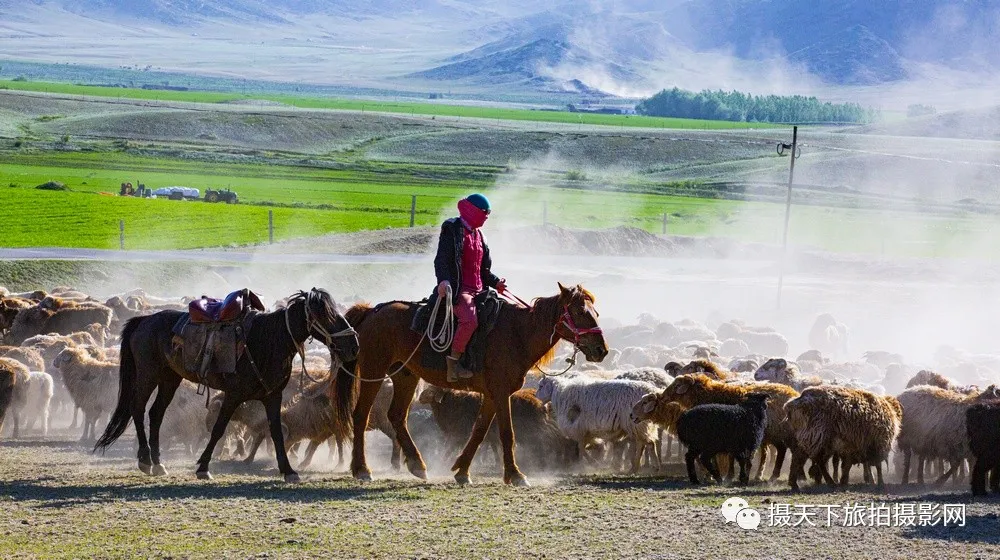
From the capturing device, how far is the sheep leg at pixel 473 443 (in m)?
14.5

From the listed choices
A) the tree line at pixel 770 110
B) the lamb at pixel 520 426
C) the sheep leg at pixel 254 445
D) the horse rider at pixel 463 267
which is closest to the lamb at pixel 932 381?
the lamb at pixel 520 426

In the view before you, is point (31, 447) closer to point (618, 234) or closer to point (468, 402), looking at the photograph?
point (468, 402)

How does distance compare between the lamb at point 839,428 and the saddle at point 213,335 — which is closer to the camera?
the lamb at point 839,428

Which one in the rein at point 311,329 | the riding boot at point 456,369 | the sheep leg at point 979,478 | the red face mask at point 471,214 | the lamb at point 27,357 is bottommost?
the lamb at point 27,357

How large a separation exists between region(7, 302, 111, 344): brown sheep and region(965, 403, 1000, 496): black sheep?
57.0ft

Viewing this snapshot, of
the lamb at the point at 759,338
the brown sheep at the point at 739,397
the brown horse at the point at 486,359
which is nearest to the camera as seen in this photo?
the brown horse at the point at 486,359

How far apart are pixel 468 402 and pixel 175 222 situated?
37.6 m

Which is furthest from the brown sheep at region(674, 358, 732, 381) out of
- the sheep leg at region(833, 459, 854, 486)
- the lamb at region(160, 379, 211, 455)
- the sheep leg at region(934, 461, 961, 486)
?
the lamb at region(160, 379, 211, 455)

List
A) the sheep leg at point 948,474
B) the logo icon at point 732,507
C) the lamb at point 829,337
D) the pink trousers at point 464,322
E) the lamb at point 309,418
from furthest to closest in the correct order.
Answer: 1. the lamb at point 829,337
2. the lamb at point 309,418
3. the sheep leg at point 948,474
4. the pink trousers at point 464,322
5. the logo icon at point 732,507

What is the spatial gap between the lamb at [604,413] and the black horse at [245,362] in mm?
3311

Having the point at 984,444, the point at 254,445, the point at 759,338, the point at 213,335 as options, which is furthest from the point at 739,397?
the point at 759,338

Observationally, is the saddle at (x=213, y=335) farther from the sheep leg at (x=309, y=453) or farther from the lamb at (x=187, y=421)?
the lamb at (x=187, y=421)

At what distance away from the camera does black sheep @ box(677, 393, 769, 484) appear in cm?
1423

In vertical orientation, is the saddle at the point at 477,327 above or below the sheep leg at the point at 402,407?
above
